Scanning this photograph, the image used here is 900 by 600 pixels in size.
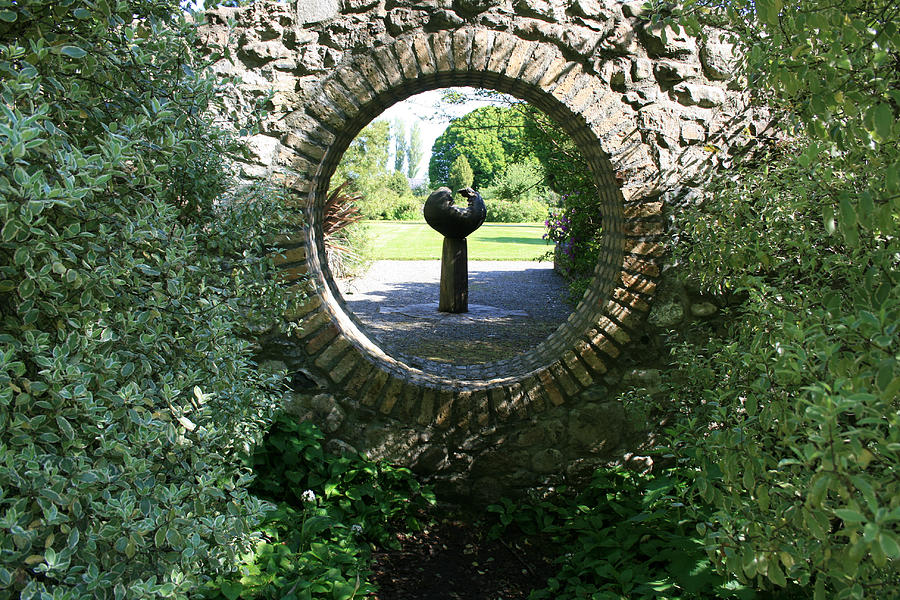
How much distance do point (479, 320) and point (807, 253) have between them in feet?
15.8

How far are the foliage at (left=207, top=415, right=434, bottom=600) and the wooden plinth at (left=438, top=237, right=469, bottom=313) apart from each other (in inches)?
160

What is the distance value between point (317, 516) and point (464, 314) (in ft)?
15.3

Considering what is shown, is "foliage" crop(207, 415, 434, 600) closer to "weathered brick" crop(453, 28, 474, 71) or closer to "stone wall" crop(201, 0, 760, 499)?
"stone wall" crop(201, 0, 760, 499)

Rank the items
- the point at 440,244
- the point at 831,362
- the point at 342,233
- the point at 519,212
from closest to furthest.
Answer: the point at 831,362
the point at 342,233
the point at 440,244
the point at 519,212

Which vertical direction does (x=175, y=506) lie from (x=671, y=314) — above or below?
below

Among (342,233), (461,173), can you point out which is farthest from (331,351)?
(461,173)

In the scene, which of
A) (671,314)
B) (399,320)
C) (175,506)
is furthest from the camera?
(399,320)

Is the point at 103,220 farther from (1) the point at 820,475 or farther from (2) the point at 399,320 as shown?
(2) the point at 399,320

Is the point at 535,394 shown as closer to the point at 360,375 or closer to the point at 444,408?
the point at 444,408

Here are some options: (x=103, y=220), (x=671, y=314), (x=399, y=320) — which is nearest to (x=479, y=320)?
(x=399, y=320)

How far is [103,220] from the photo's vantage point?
156cm

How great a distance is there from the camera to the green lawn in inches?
533

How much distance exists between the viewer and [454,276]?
6.93 metres

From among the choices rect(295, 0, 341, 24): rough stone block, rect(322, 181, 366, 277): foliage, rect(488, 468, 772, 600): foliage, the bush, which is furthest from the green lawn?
rect(488, 468, 772, 600): foliage
